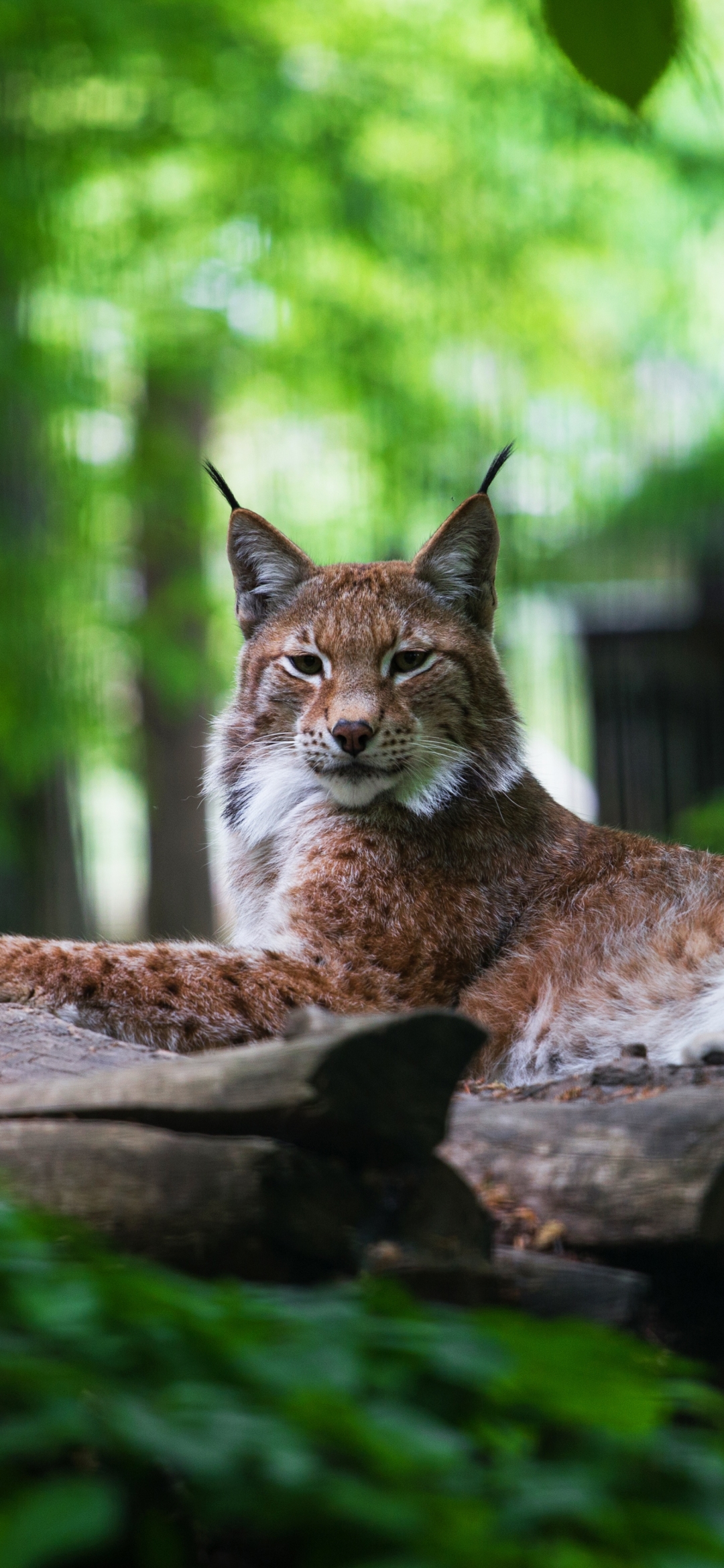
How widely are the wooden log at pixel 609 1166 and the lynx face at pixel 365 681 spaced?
1915 mm

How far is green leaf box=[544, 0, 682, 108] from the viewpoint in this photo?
1234 mm

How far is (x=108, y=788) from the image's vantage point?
56.6 feet

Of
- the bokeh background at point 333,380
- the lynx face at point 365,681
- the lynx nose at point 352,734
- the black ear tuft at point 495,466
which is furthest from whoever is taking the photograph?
the bokeh background at point 333,380

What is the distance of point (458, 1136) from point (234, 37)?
799 cm

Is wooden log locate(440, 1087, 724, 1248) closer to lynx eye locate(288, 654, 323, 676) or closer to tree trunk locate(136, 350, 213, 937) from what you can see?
lynx eye locate(288, 654, 323, 676)

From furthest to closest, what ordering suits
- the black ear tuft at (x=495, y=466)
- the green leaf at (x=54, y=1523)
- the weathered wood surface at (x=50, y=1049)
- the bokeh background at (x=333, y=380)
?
1. the bokeh background at (x=333, y=380)
2. the black ear tuft at (x=495, y=466)
3. the weathered wood surface at (x=50, y=1049)
4. the green leaf at (x=54, y=1523)

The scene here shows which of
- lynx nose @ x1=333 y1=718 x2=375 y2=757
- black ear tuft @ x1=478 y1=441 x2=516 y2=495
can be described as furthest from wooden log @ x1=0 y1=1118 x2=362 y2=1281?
black ear tuft @ x1=478 y1=441 x2=516 y2=495

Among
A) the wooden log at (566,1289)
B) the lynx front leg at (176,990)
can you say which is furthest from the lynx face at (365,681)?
the wooden log at (566,1289)

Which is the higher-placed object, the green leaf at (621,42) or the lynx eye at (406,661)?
the green leaf at (621,42)

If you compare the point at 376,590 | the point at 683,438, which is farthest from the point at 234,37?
the point at 376,590

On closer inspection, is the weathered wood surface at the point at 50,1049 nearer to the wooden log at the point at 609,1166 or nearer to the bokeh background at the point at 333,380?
the wooden log at the point at 609,1166

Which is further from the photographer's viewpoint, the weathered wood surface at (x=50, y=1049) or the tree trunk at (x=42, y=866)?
the tree trunk at (x=42, y=866)

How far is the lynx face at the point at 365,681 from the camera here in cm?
399

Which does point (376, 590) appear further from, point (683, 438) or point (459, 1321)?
point (683, 438)
